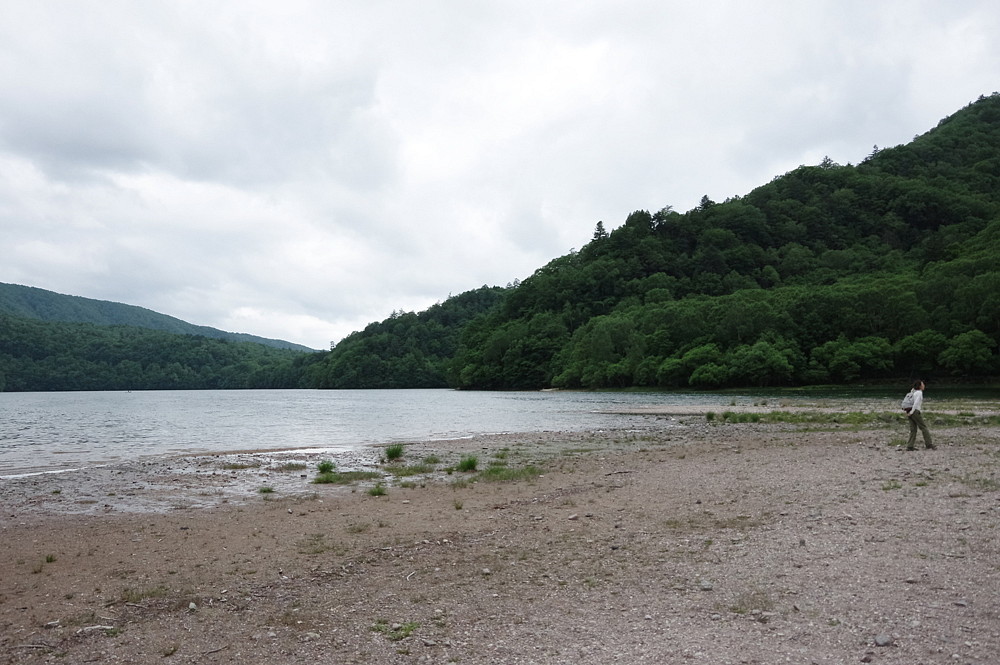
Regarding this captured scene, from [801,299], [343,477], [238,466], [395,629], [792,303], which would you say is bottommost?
[238,466]

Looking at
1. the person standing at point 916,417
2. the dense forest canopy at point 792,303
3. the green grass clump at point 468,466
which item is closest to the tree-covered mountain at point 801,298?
the dense forest canopy at point 792,303

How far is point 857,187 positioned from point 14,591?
21786cm

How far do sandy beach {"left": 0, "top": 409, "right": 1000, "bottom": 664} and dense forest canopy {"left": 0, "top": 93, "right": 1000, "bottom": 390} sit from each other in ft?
309

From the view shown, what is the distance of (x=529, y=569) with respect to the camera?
9898 mm

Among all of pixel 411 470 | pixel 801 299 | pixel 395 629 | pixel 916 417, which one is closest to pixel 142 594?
pixel 395 629

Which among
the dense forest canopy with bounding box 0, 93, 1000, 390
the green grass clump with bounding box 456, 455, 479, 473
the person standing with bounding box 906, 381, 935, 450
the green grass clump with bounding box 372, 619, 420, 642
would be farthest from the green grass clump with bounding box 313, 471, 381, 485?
the dense forest canopy with bounding box 0, 93, 1000, 390

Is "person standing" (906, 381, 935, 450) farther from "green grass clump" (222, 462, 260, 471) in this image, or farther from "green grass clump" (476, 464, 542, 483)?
"green grass clump" (222, 462, 260, 471)

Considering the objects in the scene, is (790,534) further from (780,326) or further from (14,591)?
(780,326)

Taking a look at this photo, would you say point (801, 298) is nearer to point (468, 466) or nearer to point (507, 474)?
point (468, 466)

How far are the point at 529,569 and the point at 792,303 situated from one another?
12639cm

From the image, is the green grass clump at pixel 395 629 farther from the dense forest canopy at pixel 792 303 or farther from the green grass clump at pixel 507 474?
the dense forest canopy at pixel 792 303

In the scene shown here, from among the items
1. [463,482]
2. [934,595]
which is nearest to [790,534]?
[934,595]

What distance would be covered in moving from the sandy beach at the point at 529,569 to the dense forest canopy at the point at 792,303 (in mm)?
94171

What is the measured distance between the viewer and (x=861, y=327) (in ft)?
360
